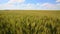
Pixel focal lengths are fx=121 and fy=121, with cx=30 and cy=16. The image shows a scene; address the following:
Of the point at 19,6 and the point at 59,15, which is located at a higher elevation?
the point at 19,6

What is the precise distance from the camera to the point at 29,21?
141cm

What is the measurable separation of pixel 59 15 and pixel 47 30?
0.22 m

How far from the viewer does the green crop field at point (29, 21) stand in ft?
4.56

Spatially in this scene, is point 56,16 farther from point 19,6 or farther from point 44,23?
point 19,6

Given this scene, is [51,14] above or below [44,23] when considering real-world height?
above

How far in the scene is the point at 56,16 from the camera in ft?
4.61

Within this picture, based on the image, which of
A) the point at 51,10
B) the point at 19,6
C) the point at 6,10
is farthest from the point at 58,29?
the point at 6,10

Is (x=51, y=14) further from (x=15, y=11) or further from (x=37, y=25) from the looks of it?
(x=15, y=11)

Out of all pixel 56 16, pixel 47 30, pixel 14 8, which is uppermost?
pixel 14 8

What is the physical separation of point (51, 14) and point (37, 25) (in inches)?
8.1

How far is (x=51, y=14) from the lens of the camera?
141cm

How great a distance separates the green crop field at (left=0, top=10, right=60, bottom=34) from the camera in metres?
1.39

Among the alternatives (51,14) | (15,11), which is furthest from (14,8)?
(51,14)

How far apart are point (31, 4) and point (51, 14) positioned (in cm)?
26
